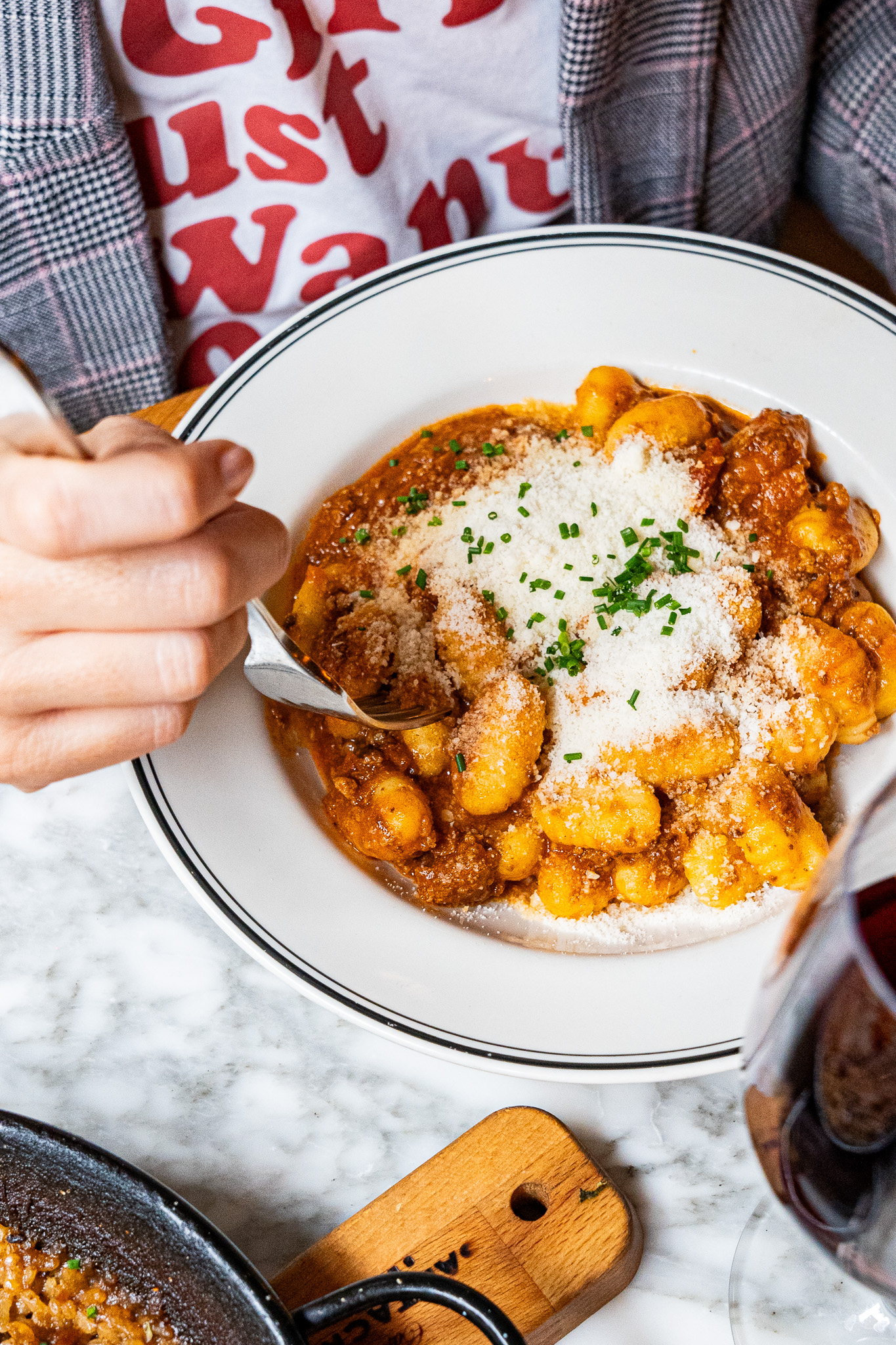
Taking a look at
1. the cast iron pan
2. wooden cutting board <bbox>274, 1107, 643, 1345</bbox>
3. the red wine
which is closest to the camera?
the red wine

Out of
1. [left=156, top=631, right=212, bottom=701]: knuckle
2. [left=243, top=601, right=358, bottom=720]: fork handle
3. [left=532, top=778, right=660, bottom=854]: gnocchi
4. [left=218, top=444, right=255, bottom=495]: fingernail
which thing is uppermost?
[left=218, top=444, right=255, bottom=495]: fingernail

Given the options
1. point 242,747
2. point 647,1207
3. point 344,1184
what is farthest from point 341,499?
point 647,1207

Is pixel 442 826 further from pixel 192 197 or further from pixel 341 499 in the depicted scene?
pixel 192 197

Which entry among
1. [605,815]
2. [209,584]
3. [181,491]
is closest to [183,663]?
[209,584]

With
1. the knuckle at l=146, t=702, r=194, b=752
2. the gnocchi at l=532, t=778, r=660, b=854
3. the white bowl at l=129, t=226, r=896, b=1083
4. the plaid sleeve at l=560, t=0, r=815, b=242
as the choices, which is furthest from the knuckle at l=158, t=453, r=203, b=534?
the plaid sleeve at l=560, t=0, r=815, b=242

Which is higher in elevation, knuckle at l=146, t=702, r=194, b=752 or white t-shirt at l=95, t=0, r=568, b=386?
white t-shirt at l=95, t=0, r=568, b=386

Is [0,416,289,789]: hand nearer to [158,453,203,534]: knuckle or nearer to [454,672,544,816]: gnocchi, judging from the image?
[158,453,203,534]: knuckle
